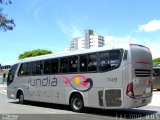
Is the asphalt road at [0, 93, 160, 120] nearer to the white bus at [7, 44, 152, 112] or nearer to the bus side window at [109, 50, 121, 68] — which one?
the white bus at [7, 44, 152, 112]

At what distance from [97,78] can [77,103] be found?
200 centimetres

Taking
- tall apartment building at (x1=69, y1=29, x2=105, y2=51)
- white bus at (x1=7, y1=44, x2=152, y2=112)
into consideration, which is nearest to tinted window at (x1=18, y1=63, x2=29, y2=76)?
white bus at (x1=7, y1=44, x2=152, y2=112)

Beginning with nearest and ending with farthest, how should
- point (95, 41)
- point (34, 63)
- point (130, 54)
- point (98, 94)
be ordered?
point (130, 54), point (98, 94), point (34, 63), point (95, 41)

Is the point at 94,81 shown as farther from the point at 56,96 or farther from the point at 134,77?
the point at 56,96

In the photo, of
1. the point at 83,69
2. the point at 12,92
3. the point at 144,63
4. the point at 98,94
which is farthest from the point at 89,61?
the point at 12,92

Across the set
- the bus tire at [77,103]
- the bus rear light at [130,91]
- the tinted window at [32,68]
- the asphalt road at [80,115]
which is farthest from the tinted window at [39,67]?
the bus rear light at [130,91]

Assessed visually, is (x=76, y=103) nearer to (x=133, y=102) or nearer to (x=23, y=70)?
(x=133, y=102)

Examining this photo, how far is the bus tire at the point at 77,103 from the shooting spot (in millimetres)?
15172

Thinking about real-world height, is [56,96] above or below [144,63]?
below

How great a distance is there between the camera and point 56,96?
55.3 ft

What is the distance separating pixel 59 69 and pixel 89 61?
240cm

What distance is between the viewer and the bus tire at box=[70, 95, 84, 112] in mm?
15172

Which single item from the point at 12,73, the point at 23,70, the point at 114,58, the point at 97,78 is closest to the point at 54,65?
the point at 97,78

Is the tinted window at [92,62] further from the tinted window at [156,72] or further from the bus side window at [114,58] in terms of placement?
the tinted window at [156,72]
